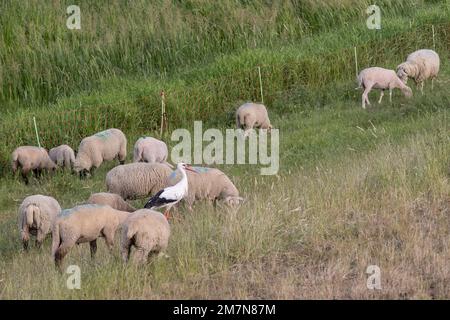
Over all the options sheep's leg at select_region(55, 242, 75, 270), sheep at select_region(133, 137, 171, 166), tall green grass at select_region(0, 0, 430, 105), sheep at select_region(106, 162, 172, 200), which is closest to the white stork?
sheep's leg at select_region(55, 242, 75, 270)

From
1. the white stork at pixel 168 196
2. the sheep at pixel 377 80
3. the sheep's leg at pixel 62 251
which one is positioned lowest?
the sheep's leg at pixel 62 251

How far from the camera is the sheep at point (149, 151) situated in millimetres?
13984

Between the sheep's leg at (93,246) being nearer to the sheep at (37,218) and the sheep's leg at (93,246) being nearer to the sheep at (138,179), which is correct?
the sheep at (37,218)

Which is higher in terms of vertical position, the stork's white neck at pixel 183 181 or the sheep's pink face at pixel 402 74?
the sheep's pink face at pixel 402 74

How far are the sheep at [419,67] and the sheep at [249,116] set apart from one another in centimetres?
285

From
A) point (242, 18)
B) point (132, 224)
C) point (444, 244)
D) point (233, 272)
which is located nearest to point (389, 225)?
point (444, 244)

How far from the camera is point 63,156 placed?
15.3m

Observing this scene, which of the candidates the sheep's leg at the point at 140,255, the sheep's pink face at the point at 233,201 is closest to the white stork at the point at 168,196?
the sheep's pink face at the point at 233,201

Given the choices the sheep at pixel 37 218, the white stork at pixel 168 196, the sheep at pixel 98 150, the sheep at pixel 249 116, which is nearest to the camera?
the white stork at pixel 168 196

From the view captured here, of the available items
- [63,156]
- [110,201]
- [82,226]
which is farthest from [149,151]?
[82,226]

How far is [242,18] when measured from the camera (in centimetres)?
2050

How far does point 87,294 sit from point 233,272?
131 cm
